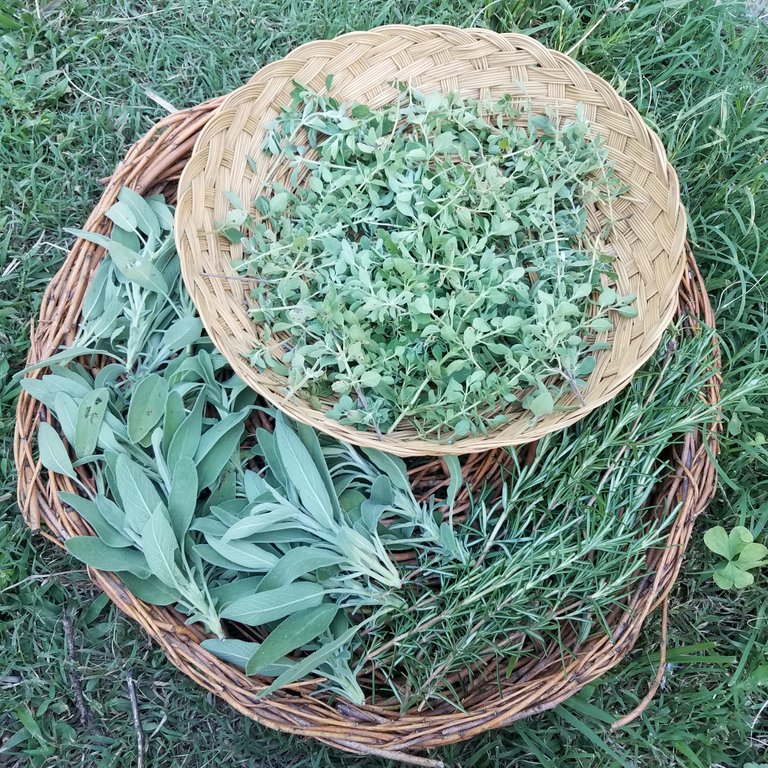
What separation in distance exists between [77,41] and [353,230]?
980mm

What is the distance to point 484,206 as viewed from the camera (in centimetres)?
123

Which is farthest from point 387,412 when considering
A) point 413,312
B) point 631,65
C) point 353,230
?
point 631,65

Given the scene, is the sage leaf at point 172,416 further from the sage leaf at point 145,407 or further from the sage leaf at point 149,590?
the sage leaf at point 149,590

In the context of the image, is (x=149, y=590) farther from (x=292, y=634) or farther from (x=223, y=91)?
(x=223, y=91)

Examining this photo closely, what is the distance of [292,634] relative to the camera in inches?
43.1

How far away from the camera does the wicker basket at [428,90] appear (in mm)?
1266

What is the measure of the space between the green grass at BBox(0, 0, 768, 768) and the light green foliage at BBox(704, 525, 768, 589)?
63mm

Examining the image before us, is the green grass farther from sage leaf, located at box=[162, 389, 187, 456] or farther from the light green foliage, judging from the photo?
sage leaf, located at box=[162, 389, 187, 456]

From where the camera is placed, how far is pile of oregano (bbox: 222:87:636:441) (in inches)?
45.5

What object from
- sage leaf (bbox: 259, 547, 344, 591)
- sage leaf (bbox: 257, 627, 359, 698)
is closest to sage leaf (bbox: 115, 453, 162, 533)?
sage leaf (bbox: 259, 547, 344, 591)

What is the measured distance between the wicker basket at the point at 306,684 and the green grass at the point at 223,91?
0.66 ft

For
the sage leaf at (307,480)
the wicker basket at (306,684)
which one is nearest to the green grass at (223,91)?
the wicker basket at (306,684)

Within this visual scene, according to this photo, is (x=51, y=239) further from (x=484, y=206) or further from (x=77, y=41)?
(x=484, y=206)

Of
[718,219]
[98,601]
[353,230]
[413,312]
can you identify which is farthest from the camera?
[718,219]
